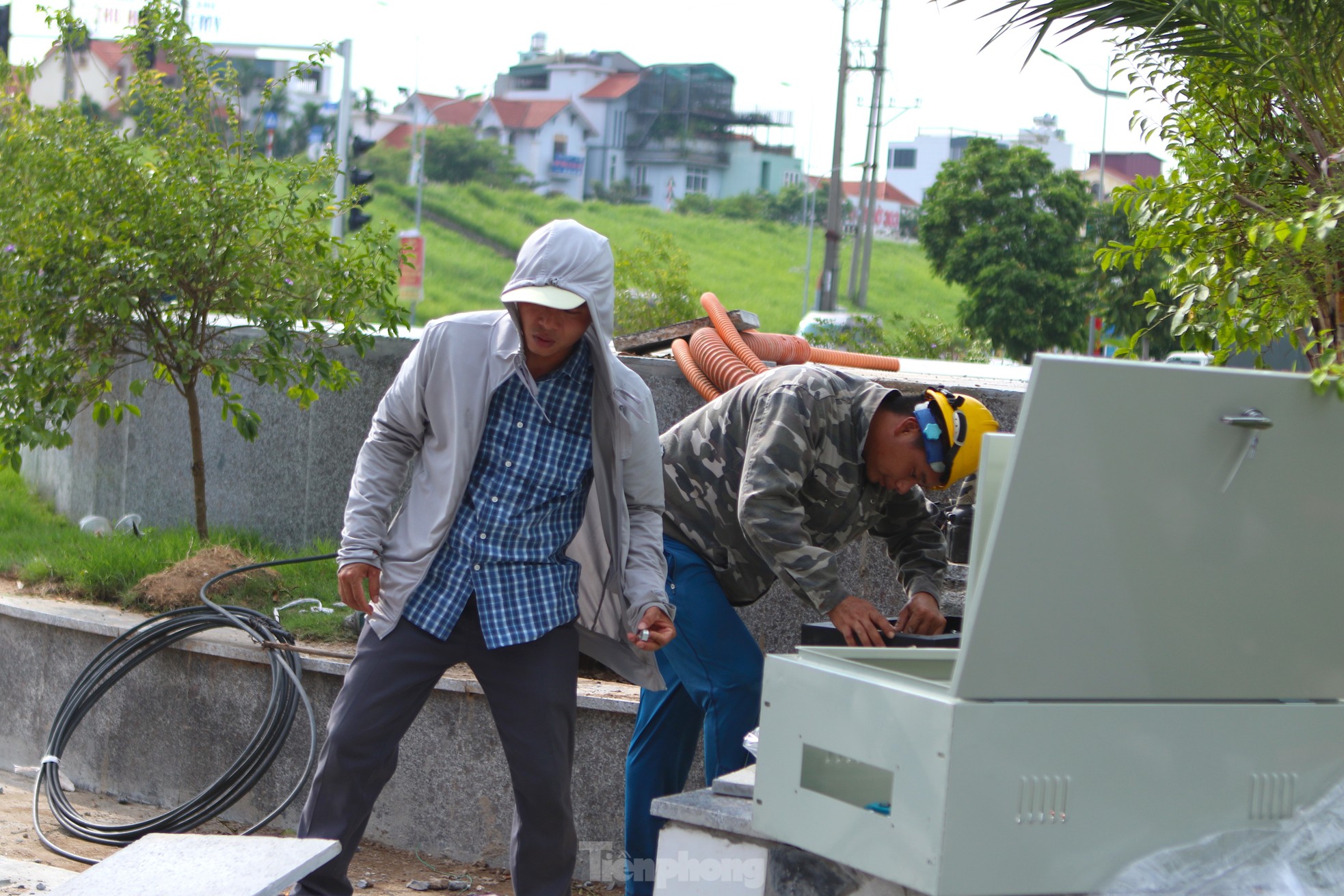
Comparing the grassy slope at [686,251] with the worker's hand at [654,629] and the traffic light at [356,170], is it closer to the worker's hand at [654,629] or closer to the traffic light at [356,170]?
the traffic light at [356,170]

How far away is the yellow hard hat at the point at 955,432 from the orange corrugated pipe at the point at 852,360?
9.19ft

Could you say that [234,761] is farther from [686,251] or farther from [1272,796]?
[686,251]

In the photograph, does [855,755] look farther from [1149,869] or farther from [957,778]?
[1149,869]

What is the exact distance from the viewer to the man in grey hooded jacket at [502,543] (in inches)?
123

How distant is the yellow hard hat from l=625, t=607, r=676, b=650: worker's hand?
77 cm

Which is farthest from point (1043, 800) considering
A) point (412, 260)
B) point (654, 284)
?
point (654, 284)

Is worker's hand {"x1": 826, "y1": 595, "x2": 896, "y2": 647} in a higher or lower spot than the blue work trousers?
higher

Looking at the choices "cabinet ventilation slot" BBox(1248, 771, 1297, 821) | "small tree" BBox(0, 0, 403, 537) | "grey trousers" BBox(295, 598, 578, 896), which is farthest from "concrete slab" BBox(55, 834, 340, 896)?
"small tree" BBox(0, 0, 403, 537)

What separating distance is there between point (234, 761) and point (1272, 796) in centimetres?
381

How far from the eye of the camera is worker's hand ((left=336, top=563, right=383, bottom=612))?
3135mm

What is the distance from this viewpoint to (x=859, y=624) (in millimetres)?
3180

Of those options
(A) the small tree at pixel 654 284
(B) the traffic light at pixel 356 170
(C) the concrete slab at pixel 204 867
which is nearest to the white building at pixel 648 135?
(B) the traffic light at pixel 356 170

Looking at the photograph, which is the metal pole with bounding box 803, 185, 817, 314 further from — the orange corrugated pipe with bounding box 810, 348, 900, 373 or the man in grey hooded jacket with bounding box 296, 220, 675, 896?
the man in grey hooded jacket with bounding box 296, 220, 675, 896

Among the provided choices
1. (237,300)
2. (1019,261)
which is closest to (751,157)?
(1019,261)
